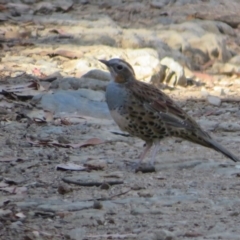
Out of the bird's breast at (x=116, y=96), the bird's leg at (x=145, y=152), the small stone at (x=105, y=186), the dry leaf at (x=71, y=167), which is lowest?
the dry leaf at (x=71, y=167)

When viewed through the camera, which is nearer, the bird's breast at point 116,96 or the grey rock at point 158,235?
the grey rock at point 158,235

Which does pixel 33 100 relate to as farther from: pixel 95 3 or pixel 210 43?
pixel 95 3

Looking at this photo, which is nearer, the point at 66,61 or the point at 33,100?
the point at 33,100

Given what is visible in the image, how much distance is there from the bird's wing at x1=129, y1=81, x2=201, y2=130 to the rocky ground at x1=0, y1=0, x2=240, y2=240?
0.32 m

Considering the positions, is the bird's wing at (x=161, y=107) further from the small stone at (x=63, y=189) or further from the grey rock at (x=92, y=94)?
the grey rock at (x=92, y=94)

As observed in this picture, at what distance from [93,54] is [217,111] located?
6.54ft

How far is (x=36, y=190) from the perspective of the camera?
7.08 meters

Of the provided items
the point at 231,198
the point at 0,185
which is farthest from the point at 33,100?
the point at 231,198

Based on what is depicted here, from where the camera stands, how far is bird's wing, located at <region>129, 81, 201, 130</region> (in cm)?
816

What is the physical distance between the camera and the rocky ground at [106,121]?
6316mm

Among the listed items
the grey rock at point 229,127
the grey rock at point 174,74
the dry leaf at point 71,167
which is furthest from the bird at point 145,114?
the grey rock at point 174,74

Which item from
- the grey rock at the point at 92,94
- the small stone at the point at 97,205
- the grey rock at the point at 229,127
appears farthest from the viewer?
the grey rock at the point at 92,94

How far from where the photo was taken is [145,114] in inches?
319

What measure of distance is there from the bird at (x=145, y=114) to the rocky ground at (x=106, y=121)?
20 cm
